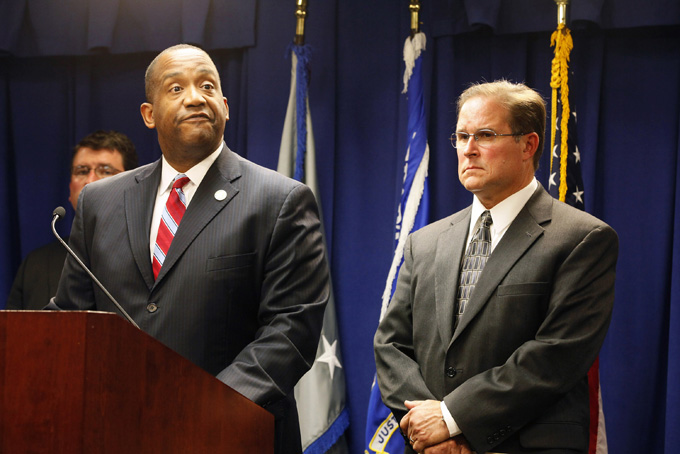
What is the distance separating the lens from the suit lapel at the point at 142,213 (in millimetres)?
2100

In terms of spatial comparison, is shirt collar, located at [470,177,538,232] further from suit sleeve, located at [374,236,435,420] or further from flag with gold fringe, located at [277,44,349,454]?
flag with gold fringe, located at [277,44,349,454]

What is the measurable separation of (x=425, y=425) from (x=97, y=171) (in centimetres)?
208

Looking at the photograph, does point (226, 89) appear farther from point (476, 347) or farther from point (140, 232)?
point (476, 347)

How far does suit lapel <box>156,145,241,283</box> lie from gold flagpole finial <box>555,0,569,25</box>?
5.57 feet

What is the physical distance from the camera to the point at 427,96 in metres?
3.85

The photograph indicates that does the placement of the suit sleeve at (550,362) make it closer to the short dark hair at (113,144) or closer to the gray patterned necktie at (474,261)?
the gray patterned necktie at (474,261)

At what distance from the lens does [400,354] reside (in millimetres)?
2352

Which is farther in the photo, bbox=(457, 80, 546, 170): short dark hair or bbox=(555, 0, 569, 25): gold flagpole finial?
bbox=(555, 0, 569, 25): gold flagpole finial

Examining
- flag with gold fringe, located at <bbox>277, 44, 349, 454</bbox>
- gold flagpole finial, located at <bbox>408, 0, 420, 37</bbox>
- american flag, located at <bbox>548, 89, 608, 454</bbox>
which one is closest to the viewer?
american flag, located at <bbox>548, 89, 608, 454</bbox>

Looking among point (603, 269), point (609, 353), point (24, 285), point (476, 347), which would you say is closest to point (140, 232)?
point (476, 347)

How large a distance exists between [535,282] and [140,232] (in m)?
1.06

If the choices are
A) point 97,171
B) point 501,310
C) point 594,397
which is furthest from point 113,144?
point 594,397

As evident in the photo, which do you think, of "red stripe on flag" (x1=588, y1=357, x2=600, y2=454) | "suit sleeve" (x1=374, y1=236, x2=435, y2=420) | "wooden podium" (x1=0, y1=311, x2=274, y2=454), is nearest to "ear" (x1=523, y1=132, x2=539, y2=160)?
"suit sleeve" (x1=374, y1=236, x2=435, y2=420)

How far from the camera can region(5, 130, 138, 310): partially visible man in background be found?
3.57 metres
